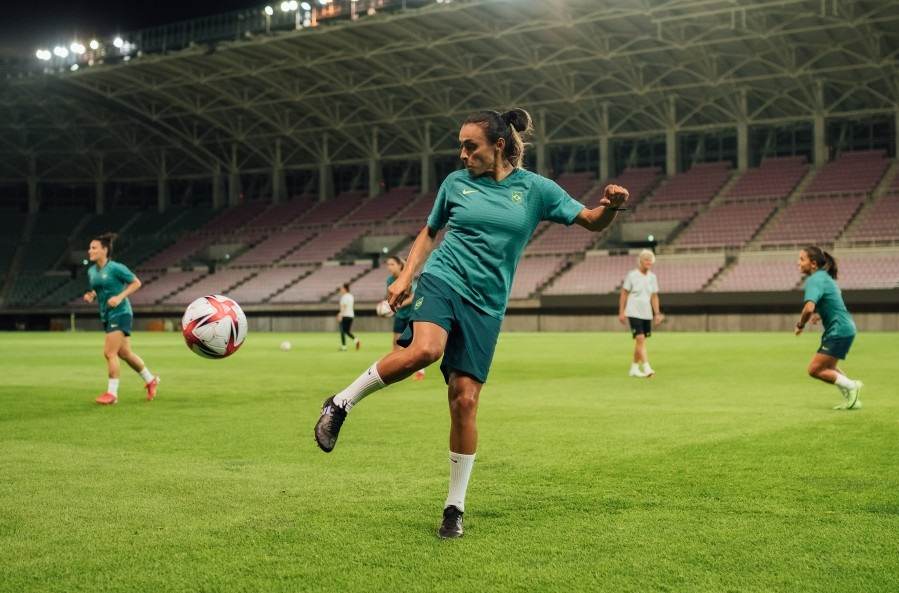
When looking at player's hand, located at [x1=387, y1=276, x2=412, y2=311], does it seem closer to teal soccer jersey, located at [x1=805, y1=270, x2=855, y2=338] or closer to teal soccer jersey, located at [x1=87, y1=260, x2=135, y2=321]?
teal soccer jersey, located at [x1=805, y1=270, x2=855, y2=338]

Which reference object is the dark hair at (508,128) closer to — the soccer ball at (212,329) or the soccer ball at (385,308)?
the soccer ball at (385,308)

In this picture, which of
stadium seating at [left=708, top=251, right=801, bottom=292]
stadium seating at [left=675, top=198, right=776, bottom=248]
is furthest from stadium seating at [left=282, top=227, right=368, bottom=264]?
stadium seating at [left=708, top=251, right=801, bottom=292]

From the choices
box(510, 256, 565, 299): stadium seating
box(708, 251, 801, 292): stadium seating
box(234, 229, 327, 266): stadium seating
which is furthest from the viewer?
box(234, 229, 327, 266): stadium seating

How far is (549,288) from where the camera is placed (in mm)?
51844

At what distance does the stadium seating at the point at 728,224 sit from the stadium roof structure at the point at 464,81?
18.8 ft

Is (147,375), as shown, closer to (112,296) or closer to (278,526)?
(112,296)

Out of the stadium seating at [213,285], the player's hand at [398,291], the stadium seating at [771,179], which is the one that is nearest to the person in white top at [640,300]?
the player's hand at [398,291]

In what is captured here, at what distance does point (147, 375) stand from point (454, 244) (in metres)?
9.32

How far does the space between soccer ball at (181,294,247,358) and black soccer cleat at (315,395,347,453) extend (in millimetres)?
3919

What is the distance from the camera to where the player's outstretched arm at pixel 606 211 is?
5.58 metres

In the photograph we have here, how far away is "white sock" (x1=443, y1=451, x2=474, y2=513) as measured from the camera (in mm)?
5531

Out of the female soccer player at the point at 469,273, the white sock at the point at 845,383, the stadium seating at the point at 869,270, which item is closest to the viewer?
the female soccer player at the point at 469,273

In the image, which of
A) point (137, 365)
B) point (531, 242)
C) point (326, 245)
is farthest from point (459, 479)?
point (326, 245)

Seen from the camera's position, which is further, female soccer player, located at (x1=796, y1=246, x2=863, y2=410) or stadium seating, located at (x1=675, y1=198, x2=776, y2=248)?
stadium seating, located at (x1=675, y1=198, x2=776, y2=248)
